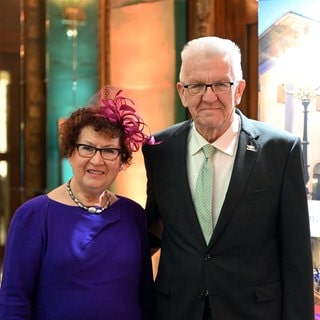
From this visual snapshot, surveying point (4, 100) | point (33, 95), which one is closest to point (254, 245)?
point (33, 95)

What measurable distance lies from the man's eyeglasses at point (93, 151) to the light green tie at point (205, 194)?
33 centimetres

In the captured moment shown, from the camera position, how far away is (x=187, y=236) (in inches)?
81.2

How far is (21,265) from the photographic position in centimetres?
188

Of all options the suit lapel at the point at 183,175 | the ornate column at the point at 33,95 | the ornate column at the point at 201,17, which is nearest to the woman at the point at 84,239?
the suit lapel at the point at 183,175

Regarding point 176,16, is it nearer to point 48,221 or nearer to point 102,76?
point 102,76

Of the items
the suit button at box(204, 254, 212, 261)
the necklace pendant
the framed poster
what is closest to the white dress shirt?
the suit button at box(204, 254, 212, 261)

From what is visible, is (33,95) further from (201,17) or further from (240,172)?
(240,172)

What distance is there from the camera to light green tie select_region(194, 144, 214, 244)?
6.70 feet

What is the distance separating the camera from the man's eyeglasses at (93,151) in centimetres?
197

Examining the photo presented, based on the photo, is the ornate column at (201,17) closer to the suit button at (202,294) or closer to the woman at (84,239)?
the woman at (84,239)

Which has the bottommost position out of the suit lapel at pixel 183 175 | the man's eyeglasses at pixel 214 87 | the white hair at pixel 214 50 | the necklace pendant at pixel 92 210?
the necklace pendant at pixel 92 210

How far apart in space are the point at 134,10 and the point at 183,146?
8.48ft

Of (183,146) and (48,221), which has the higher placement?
(183,146)

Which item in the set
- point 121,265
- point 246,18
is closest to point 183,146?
point 121,265
